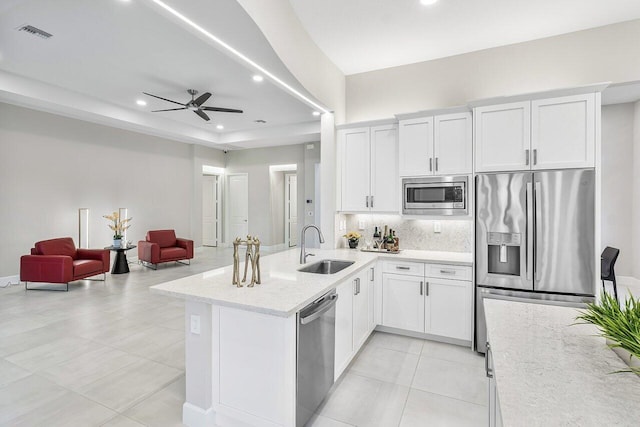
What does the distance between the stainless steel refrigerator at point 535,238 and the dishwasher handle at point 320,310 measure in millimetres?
1710

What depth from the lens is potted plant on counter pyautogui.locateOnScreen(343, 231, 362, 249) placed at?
4.01m

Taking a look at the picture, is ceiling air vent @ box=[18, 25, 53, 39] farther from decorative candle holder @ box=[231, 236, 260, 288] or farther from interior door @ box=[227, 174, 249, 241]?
interior door @ box=[227, 174, 249, 241]

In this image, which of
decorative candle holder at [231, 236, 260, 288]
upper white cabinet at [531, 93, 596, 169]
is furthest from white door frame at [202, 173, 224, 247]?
upper white cabinet at [531, 93, 596, 169]

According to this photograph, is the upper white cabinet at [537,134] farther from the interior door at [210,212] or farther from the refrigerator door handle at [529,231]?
the interior door at [210,212]

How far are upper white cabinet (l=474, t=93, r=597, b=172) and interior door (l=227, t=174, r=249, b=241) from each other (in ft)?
24.6

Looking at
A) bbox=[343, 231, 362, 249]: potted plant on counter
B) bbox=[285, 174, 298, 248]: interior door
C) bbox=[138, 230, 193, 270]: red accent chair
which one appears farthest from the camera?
bbox=[285, 174, 298, 248]: interior door

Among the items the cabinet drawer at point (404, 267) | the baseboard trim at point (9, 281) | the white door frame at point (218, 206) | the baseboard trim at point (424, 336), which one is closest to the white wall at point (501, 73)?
the cabinet drawer at point (404, 267)

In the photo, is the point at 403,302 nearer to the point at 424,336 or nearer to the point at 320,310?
the point at 424,336

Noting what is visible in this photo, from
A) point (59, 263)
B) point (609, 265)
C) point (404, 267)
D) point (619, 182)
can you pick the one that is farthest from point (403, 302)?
point (59, 263)

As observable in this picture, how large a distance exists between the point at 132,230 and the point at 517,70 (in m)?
7.90

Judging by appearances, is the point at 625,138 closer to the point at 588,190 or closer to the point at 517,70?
the point at 517,70

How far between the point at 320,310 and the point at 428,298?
174 centimetres

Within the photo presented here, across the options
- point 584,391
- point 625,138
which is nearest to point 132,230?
point 584,391

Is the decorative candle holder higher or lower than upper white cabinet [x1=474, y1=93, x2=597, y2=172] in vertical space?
lower
